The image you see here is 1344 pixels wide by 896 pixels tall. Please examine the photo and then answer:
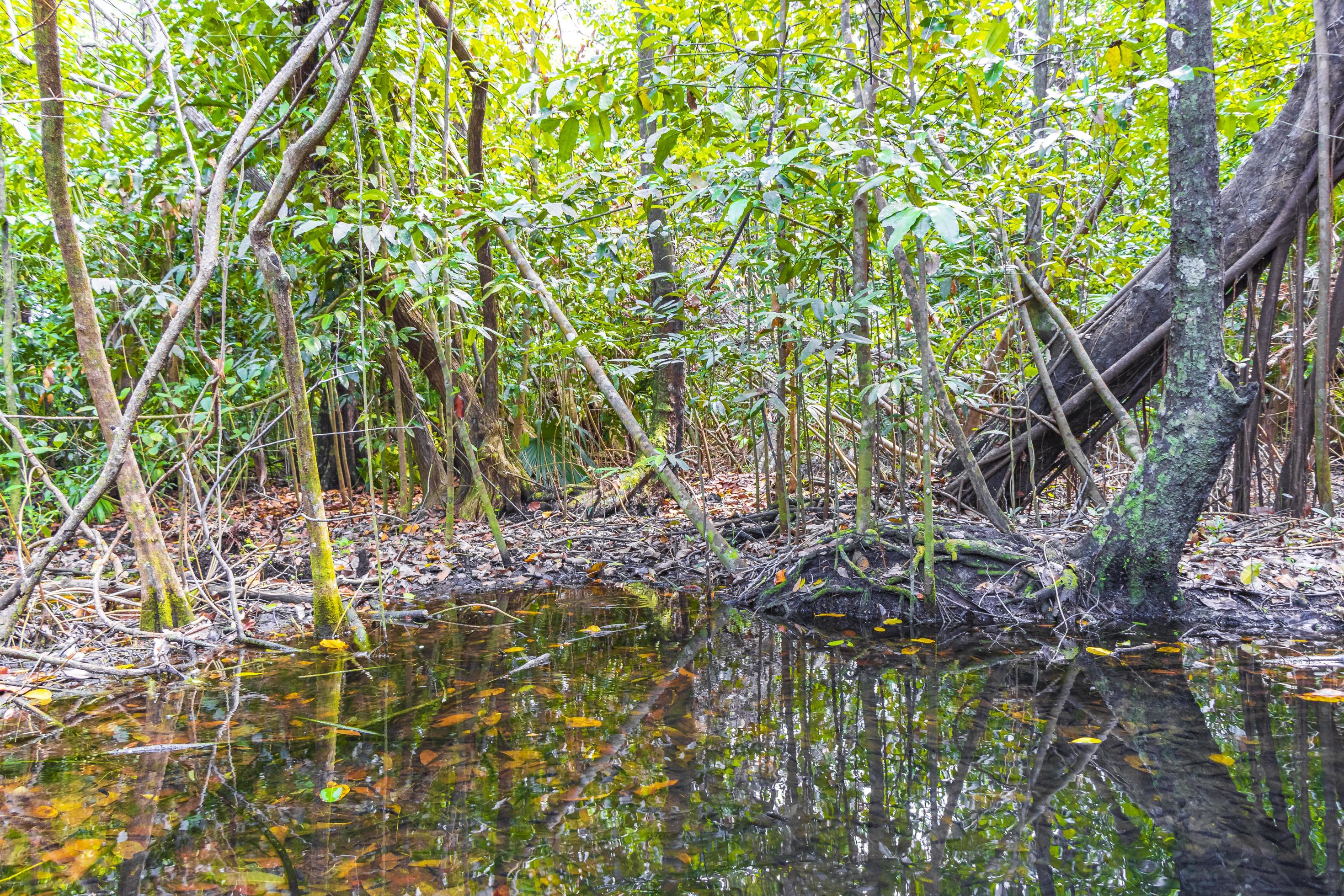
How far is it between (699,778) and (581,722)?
531mm

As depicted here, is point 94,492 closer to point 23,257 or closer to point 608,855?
point 608,855

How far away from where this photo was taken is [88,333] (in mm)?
2688

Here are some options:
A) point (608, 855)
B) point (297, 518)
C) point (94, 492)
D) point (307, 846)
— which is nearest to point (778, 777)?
point (608, 855)

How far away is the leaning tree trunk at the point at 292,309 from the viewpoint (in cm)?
264

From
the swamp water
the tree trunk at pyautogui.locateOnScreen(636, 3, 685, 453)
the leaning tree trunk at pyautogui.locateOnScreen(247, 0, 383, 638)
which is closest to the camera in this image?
the swamp water

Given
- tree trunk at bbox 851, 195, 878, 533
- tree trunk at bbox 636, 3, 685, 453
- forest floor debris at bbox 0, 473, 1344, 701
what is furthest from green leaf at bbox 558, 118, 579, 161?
tree trunk at bbox 636, 3, 685, 453

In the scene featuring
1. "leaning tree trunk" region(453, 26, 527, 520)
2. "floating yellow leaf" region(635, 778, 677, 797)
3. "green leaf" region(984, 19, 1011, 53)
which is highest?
"green leaf" region(984, 19, 1011, 53)

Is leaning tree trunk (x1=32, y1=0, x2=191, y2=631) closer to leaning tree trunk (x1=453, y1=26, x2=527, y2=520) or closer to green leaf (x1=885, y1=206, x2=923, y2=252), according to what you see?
leaning tree trunk (x1=453, y1=26, x2=527, y2=520)

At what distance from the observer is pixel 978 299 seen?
4.68 metres

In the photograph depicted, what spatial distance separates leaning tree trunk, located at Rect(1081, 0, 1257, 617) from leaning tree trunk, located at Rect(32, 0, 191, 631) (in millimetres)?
3843

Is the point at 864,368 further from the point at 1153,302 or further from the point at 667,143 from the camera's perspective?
the point at 1153,302

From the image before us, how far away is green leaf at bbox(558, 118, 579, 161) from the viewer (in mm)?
2758

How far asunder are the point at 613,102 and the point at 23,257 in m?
5.24

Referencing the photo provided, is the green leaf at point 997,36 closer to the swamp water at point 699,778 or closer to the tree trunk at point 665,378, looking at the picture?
the swamp water at point 699,778
